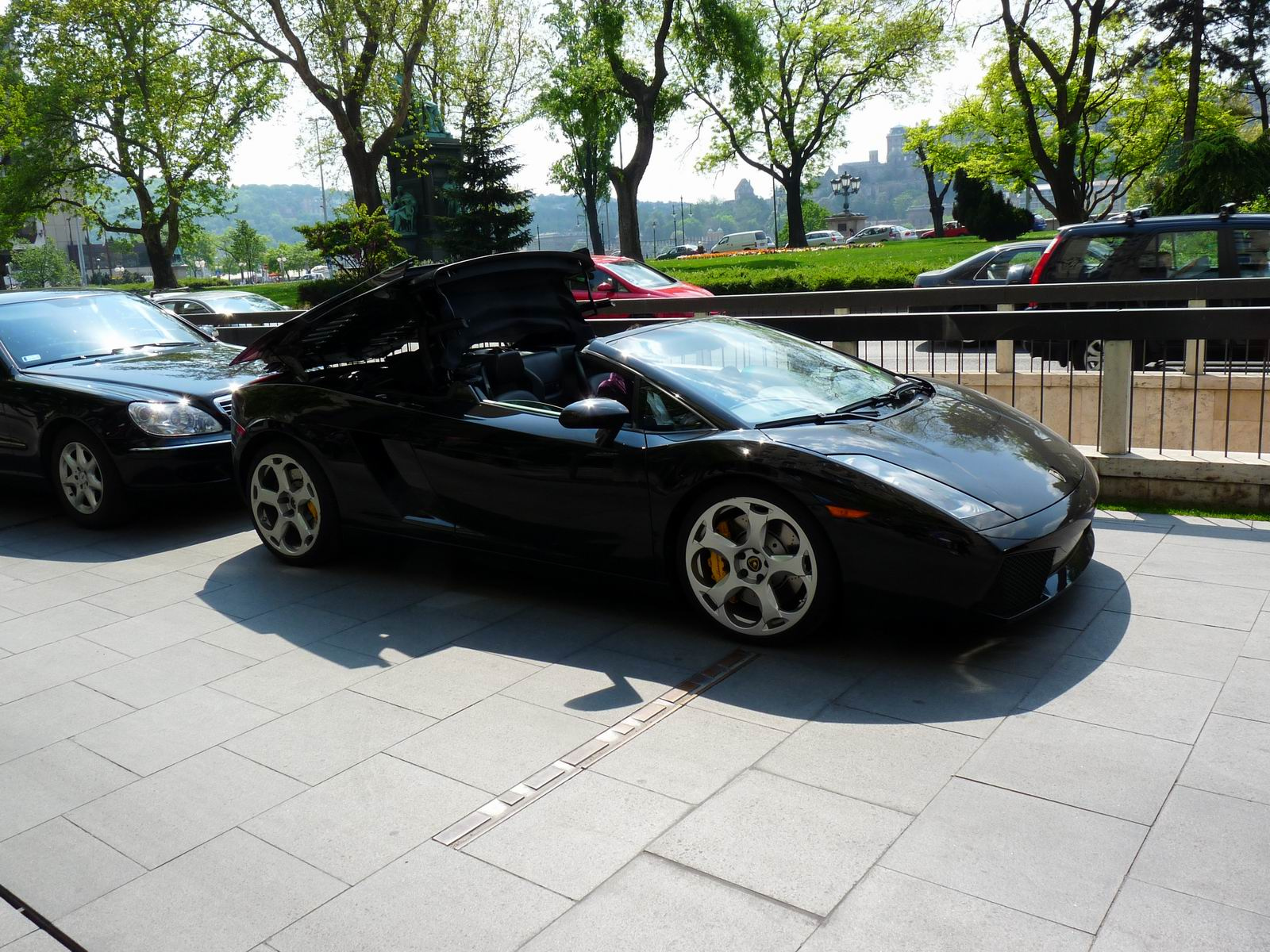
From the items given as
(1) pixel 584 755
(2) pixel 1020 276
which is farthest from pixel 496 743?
(2) pixel 1020 276

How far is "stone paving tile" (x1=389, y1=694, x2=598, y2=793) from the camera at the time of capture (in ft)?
12.0

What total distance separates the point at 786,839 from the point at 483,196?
30.1 metres

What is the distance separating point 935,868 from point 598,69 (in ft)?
129

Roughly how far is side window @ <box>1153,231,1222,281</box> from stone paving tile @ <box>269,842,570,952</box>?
1140cm

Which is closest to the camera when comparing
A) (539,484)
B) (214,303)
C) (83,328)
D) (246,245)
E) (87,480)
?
(539,484)

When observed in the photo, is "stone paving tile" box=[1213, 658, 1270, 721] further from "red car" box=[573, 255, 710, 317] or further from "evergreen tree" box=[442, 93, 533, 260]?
"evergreen tree" box=[442, 93, 533, 260]

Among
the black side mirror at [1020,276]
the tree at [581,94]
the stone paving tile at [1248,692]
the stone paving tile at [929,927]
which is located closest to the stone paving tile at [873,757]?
the stone paving tile at [929,927]

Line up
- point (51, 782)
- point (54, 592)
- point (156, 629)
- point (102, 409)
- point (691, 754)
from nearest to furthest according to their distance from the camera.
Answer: point (691, 754) → point (51, 782) → point (156, 629) → point (54, 592) → point (102, 409)

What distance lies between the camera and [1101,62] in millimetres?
39719

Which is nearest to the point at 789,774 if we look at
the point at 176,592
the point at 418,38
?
the point at 176,592

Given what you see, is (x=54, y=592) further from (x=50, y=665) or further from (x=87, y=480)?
(x=87, y=480)

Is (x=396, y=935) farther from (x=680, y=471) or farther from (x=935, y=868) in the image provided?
(x=680, y=471)

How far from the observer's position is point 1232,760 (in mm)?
3445

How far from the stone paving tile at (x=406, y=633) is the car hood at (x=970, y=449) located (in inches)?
68.0
